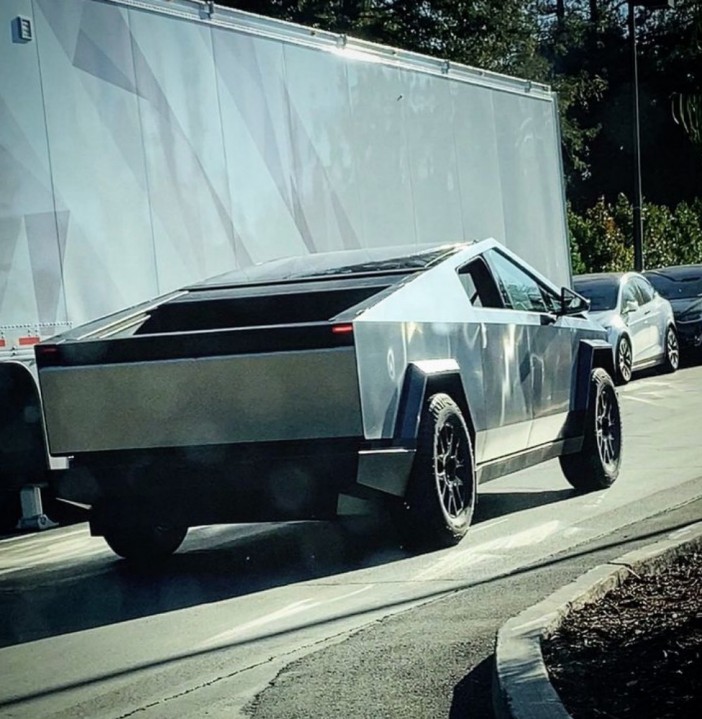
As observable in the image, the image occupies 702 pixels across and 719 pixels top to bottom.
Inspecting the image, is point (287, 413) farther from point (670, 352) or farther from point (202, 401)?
point (670, 352)

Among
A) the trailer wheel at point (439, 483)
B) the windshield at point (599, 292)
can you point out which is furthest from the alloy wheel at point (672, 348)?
the trailer wheel at point (439, 483)

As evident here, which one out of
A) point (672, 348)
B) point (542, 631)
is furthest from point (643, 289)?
point (542, 631)

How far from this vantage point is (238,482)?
830cm

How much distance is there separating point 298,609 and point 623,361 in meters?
15.4

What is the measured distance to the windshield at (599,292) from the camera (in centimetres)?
2310

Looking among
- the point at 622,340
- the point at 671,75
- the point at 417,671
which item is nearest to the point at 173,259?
the point at 417,671

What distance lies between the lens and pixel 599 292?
77.4 ft

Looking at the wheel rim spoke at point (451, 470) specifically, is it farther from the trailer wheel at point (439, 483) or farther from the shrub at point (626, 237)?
the shrub at point (626, 237)

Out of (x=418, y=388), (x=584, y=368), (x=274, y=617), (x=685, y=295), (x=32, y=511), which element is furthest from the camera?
(x=685, y=295)

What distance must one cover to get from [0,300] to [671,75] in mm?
49312

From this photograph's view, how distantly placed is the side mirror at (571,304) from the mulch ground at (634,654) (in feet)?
13.4

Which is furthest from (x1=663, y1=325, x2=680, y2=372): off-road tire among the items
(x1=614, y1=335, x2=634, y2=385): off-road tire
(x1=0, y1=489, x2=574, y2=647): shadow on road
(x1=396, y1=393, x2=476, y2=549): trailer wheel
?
(x1=396, y1=393, x2=476, y2=549): trailer wheel

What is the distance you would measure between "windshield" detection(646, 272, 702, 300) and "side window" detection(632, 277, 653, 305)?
2.41m

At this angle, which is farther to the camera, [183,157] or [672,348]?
[672,348]
